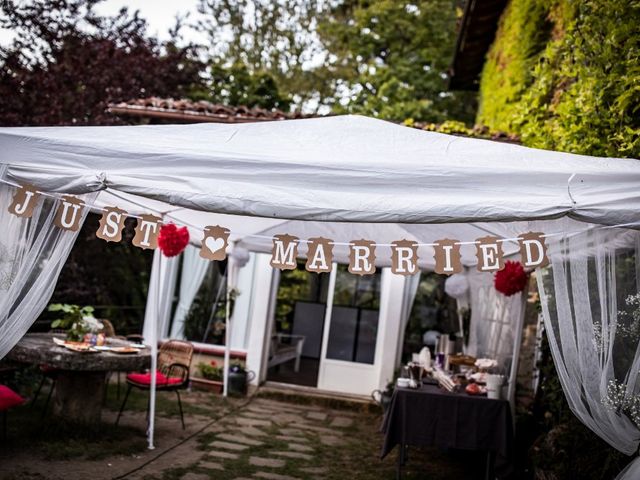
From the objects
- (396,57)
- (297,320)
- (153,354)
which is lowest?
(153,354)

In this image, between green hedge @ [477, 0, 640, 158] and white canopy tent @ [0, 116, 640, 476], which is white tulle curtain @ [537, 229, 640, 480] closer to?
white canopy tent @ [0, 116, 640, 476]

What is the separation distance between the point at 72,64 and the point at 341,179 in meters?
7.14

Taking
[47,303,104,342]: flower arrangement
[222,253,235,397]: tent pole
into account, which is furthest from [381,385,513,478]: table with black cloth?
[222,253,235,397]: tent pole

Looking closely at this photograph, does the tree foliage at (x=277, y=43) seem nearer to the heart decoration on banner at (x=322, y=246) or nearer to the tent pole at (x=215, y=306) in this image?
the tent pole at (x=215, y=306)

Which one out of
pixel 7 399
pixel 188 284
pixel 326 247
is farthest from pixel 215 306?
pixel 326 247

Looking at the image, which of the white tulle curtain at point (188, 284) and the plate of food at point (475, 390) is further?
the white tulle curtain at point (188, 284)

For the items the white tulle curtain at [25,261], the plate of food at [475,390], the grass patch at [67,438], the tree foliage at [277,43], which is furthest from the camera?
the tree foliage at [277,43]

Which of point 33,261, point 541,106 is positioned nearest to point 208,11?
point 541,106

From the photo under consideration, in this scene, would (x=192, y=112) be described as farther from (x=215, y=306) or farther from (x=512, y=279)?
(x=512, y=279)

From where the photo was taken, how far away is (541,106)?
22.9 feet

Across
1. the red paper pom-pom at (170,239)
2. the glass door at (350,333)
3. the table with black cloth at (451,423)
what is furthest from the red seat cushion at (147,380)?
the glass door at (350,333)

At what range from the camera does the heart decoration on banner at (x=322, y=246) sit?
3.68m

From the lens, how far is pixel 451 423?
211 inches

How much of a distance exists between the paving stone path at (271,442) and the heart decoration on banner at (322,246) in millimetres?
2064
